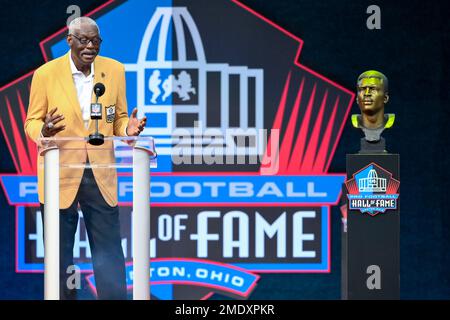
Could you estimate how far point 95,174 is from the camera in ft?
10.9

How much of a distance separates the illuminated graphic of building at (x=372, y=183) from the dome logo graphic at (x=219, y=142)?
1.46 m

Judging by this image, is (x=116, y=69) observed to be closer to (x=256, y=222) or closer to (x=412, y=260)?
(x=256, y=222)

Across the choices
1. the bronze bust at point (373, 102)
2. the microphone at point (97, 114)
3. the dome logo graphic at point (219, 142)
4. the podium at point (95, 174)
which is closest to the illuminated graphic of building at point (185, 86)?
the dome logo graphic at point (219, 142)

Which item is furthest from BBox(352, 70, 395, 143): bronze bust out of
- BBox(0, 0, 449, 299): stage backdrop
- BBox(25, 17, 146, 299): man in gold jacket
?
BBox(25, 17, 146, 299): man in gold jacket

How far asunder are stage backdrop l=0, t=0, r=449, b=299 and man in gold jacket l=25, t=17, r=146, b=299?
4.95 feet

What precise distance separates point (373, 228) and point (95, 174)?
5.30 ft

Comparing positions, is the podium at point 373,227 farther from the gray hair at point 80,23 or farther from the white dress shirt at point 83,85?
the gray hair at point 80,23

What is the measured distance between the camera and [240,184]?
5.75 metres

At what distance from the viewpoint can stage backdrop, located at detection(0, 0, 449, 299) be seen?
5730 millimetres

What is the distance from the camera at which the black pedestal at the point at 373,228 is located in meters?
4.27

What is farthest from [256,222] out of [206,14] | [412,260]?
[206,14]

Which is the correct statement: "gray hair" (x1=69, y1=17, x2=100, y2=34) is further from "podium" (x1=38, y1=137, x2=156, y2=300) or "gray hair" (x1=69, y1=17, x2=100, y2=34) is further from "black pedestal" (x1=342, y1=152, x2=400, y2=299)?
"black pedestal" (x1=342, y1=152, x2=400, y2=299)

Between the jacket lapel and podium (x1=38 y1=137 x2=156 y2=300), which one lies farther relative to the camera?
the jacket lapel

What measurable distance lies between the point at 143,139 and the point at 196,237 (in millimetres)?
2532
